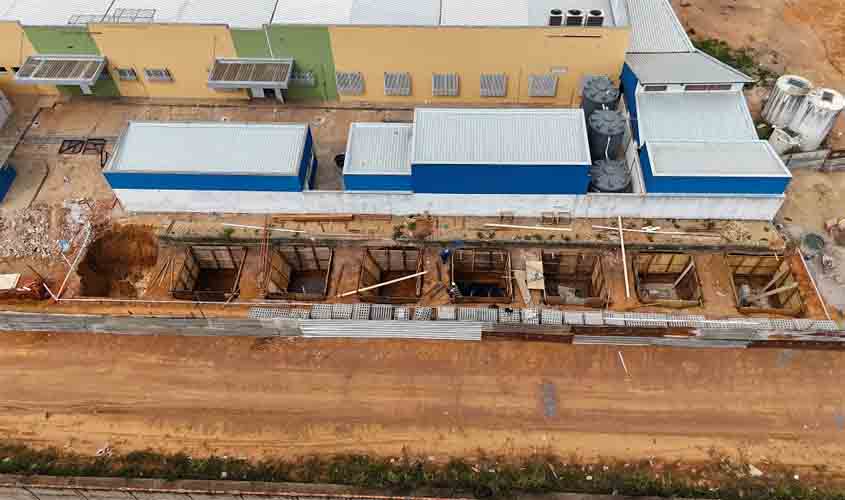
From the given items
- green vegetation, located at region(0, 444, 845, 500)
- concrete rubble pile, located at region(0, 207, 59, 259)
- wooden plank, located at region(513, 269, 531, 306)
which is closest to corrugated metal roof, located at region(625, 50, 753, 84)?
wooden plank, located at region(513, 269, 531, 306)

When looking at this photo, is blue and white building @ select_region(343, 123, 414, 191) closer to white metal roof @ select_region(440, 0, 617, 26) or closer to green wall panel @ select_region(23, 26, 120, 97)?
white metal roof @ select_region(440, 0, 617, 26)

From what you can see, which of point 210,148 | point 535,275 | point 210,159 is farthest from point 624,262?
point 210,148

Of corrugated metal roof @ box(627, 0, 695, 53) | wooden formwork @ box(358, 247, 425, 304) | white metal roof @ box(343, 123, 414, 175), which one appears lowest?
wooden formwork @ box(358, 247, 425, 304)

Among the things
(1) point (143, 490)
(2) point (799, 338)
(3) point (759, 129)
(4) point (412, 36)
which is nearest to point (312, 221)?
(4) point (412, 36)

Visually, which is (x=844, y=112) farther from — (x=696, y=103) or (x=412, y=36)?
(x=412, y=36)

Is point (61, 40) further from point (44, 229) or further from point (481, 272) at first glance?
point (481, 272)

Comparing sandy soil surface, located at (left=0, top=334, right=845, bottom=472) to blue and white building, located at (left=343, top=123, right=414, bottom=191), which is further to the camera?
blue and white building, located at (left=343, top=123, right=414, bottom=191)
